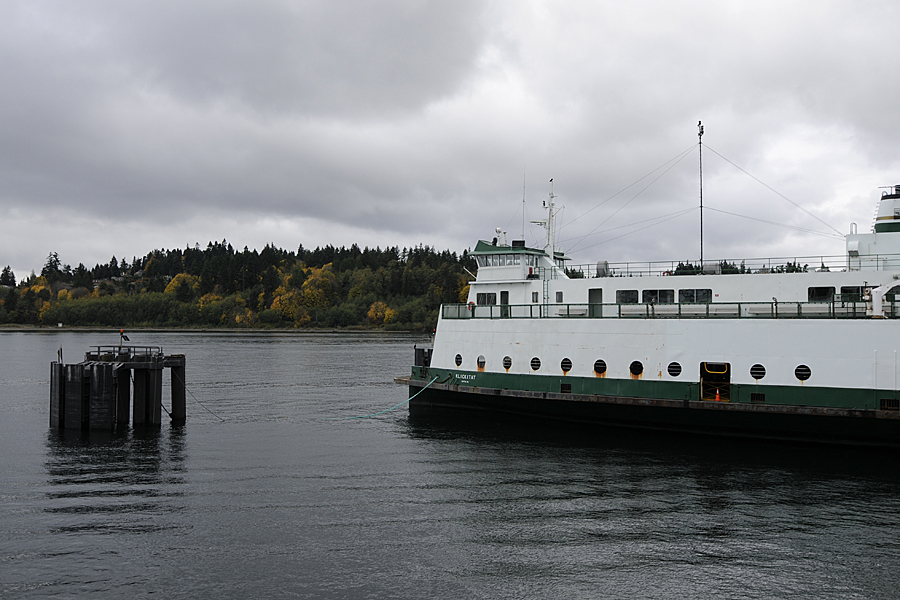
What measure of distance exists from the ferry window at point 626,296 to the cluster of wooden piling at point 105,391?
16.3 meters

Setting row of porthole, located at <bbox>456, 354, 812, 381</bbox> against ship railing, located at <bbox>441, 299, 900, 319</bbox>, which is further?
ship railing, located at <bbox>441, 299, 900, 319</bbox>

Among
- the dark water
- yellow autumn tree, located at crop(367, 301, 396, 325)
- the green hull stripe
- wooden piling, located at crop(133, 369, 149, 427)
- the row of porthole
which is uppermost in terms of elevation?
yellow autumn tree, located at crop(367, 301, 396, 325)

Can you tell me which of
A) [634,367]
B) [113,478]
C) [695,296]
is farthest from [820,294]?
[113,478]

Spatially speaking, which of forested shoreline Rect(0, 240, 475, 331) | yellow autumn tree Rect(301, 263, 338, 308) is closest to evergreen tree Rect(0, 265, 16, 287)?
forested shoreline Rect(0, 240, 475, 331)

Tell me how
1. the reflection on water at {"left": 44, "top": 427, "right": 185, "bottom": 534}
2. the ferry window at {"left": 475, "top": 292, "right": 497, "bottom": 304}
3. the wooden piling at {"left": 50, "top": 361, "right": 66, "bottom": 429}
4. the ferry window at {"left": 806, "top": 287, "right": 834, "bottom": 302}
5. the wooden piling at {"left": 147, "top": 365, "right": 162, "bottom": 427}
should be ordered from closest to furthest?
the reflection on water at {"left": 44, "top": 427, "right": 185, "bottom": 534}
the ferry window at {"left": 806, "top": 287, "right": 834, "bottom": 302}
the wooden piling at {"left": 50, "top": 361, "right": 66, "bottom": 429}
the wooden piling at {"left": 147, "top": 365, "right": 162, "bottom": 427}
the ferry window at {"left": 475, "top": 292, "right": 497, "bottom": 304}

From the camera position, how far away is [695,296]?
2109 centimetres

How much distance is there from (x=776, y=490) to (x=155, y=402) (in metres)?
20.3

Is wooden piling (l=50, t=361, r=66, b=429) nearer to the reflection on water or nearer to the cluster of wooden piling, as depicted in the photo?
the cluster of wooden piling

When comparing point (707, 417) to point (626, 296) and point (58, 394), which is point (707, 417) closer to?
point (626, 296)

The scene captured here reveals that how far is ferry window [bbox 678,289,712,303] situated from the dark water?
460 cm

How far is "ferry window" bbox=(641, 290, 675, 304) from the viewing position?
70.2 feet

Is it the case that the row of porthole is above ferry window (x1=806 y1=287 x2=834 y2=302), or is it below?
below

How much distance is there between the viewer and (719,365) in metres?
19.0

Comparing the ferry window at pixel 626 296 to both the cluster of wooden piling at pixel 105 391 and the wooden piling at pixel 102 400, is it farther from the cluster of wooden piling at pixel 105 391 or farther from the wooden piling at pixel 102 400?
the wooden piling at pixel 102 400
